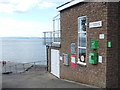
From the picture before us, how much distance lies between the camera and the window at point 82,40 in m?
10.2

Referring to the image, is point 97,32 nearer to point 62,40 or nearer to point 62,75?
point 62,40

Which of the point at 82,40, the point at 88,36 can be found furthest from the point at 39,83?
the point at 88,36

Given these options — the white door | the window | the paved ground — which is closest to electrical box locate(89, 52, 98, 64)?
the window

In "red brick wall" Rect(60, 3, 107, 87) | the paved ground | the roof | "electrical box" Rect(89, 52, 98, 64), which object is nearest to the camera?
"red brick wall" Rect(60, 3, 107, 87)

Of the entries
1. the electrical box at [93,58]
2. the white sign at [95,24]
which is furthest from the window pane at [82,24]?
the electrical box at [93,58]

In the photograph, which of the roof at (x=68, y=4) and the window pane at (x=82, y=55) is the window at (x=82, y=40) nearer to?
the window pane at (x=82, y=55)

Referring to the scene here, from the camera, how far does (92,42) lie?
29.8 feet

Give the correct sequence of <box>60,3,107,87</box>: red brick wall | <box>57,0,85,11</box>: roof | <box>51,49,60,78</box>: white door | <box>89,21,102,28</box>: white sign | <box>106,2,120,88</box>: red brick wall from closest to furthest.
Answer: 1. <box>106,2,120,88</box>: red brick wall
2. <box>60,3,107,87</box>: red brick wall
3. <box>89,21,102,28</box>: white sign
4. <box>57,0,85,11</box>: roof
5. <box>51,49,60,78</box>: white door

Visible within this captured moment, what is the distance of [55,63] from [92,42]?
6.73 metres

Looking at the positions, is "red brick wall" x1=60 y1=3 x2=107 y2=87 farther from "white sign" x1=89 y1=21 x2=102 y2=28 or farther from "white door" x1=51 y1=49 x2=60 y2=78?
"white door" x1=51 y1=49 x2=60 y2=78

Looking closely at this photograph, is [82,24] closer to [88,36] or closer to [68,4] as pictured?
[88,36]

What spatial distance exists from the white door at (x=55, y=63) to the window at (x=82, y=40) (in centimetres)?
411

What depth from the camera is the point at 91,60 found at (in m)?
9.11

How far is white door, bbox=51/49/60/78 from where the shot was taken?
14.7 m
